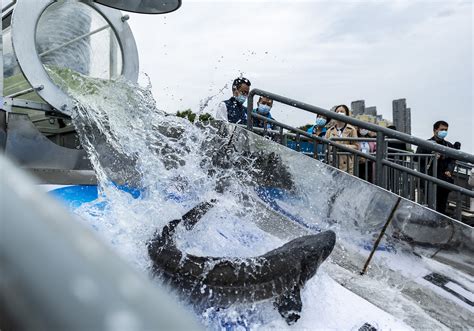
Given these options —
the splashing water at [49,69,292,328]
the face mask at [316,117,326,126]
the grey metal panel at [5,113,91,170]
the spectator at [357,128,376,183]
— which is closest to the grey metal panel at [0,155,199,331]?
the splashing water at [49,69,292,328]

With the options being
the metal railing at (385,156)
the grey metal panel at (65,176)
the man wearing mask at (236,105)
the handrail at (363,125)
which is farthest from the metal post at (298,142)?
the grey metal panel at (65,176)

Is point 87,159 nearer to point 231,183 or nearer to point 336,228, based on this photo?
point 231,183

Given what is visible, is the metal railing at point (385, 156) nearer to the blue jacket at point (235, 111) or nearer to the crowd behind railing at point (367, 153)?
the crowd behind railing at point (367, 153)

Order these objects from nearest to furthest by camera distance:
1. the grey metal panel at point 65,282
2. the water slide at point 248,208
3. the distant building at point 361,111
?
the grey metal panel at point 65,282
the water slide at point 248,208
the distant building at point 361,111

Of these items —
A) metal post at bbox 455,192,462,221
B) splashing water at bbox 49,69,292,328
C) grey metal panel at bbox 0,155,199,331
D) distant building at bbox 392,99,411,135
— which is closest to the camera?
grey metal panel at bbox 0,155,199,331

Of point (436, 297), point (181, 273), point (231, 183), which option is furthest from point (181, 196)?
point (436, 297)

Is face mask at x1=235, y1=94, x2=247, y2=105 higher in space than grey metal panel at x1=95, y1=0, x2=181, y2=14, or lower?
lower

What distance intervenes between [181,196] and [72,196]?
2.91 feet

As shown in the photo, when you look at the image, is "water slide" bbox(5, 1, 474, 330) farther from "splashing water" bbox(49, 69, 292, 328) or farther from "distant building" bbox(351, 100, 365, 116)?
"distant building" bbox(351, 100, 365, 116)

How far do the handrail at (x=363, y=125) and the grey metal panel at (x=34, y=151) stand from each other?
1.82m

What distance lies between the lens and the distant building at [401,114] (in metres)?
9.92

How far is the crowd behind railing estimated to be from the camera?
4.15 m

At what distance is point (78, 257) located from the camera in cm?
39

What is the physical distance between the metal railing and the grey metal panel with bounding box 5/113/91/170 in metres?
1.83
